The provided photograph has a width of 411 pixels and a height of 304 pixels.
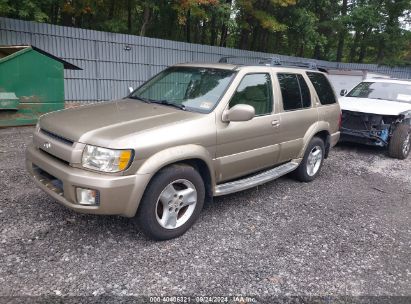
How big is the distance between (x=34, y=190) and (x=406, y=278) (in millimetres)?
4232

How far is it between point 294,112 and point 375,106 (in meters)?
3.85

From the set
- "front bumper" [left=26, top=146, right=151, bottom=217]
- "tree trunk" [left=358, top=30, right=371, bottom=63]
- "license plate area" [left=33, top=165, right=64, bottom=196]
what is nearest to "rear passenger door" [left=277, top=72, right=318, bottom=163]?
"front bumper" [left=26, top=146, right=151, bottom=217]

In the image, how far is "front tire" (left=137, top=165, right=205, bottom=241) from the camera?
3207mm

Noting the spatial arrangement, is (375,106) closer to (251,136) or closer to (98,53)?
(251,136)

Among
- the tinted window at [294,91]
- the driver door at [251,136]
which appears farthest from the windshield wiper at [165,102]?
the tinted window at [294,91]

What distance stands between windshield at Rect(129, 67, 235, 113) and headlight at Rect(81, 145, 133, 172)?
3.55ft

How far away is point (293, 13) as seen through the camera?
1802 centimetres

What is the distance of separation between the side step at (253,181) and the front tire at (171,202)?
34 cm

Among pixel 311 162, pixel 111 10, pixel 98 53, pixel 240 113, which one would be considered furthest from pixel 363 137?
pixel 111 10

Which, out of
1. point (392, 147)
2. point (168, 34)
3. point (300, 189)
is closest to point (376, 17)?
point (168, 34)

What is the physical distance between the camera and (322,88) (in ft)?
18.7

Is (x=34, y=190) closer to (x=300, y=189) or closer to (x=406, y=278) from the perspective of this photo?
(x=300, y=189)

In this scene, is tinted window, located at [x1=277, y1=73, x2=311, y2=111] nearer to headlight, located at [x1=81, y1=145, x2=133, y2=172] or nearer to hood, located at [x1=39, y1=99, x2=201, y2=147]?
hood, located at [x1=39, y1=99, x2=201, y2=147]

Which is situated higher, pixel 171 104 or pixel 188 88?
pixel 188 88
